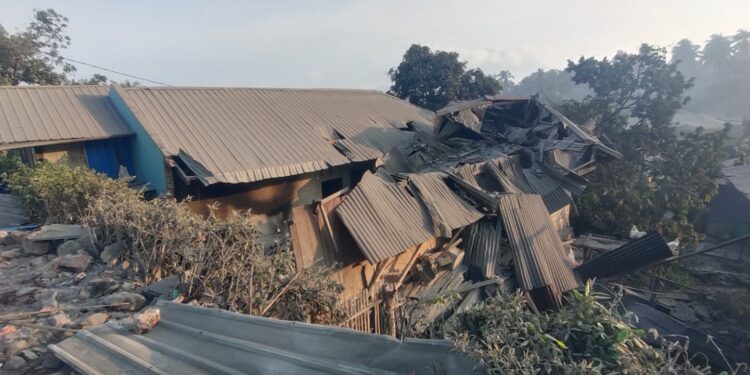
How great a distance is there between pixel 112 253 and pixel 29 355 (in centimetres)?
201

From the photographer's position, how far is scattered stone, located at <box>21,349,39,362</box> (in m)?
2.93

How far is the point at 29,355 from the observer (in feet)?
9.66

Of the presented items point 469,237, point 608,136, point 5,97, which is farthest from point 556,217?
point 5,97

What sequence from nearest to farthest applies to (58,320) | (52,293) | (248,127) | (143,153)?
(58,320), (52,293), (143,153), (248,127)

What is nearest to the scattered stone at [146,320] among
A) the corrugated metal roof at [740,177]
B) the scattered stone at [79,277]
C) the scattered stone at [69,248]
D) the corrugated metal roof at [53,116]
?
the scattered stone at [79,277]

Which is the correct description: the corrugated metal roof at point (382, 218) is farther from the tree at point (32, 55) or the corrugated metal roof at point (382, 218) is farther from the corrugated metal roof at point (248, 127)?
the tree at point (32, 55)

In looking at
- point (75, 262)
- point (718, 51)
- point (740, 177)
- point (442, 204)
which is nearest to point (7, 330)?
point (75, 262)

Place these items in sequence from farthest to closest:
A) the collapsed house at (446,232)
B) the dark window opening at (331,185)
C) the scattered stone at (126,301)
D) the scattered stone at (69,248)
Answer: the dark window opening at (331,185) < the collapsed house at (446,232) < the scattered stone at (69,248) < the scattered stone at (126,301)

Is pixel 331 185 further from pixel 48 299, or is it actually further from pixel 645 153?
pixel 645 153

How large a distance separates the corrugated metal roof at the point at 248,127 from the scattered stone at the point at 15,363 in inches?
184

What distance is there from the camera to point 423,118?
15984mm

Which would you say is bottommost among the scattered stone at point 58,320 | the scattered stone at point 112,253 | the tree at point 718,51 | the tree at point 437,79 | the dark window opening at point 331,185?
the scattered stone at point 58,320

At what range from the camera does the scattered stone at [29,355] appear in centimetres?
293

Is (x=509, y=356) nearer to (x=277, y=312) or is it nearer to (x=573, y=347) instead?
(x=573, y=347)
